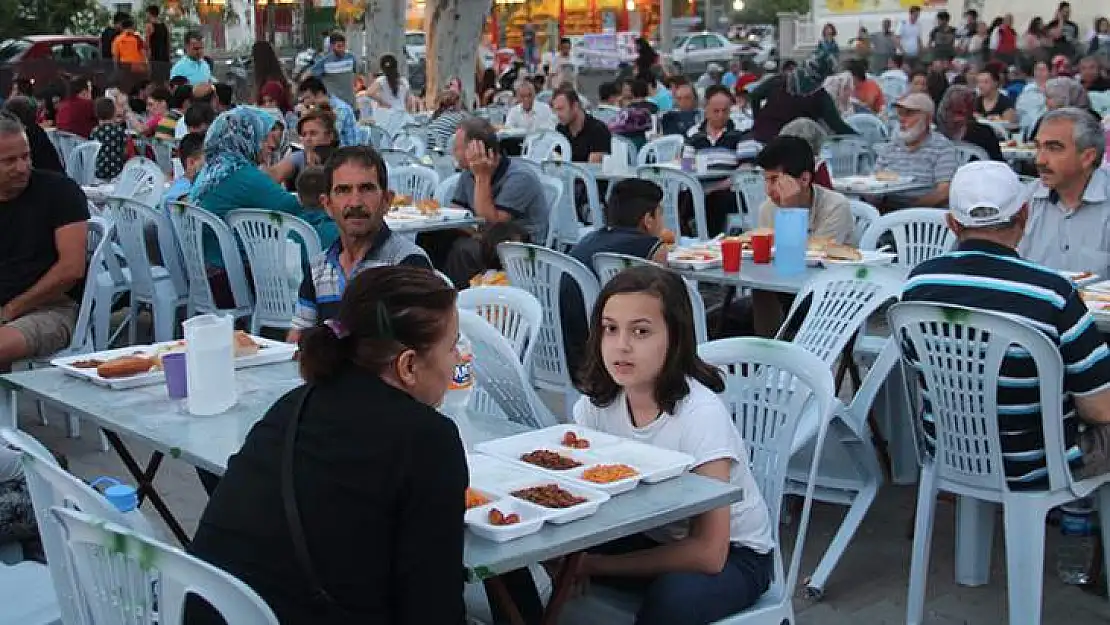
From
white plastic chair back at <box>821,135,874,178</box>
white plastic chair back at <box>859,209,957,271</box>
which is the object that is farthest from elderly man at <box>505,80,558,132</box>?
white plastic chair back at <box>859,209,957,271</box>

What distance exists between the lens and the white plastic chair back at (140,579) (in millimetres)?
2127

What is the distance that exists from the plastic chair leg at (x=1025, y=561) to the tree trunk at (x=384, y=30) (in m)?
19.1

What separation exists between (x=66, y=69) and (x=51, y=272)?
60.5 feet

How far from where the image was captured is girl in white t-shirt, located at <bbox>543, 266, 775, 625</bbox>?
3014 mm

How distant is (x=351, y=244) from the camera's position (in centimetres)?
477

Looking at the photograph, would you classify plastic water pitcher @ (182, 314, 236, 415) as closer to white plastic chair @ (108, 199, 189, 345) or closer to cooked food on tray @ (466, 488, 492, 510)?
cooked food on tray @ (466, 488, 492, 510)

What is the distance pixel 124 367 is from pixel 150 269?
3.64 meters

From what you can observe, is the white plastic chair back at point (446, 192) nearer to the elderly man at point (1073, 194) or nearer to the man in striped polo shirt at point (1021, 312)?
the elderly man at point (1073, 194)

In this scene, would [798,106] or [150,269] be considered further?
[798,106]

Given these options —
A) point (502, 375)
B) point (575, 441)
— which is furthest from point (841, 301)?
point (575, 441)

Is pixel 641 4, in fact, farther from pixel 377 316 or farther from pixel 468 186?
pixel 377 316

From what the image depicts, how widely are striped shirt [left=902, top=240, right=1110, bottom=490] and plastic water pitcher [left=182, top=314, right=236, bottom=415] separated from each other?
208 centimetres

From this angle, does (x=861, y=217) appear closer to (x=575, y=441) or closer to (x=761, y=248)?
(x=761, y=248)

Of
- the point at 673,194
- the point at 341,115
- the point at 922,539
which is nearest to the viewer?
the point at 922,539
